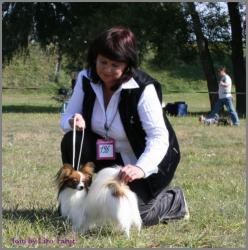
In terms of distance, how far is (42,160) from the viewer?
7.39 metres

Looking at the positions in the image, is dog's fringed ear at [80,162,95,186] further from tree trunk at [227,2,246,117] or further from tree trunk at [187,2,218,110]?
tree trunk at [227,2,246,117]

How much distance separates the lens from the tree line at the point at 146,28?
19.8 m

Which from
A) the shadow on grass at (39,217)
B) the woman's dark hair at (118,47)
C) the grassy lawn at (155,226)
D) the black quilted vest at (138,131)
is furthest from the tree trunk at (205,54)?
the woman's dark hair at (118,47)

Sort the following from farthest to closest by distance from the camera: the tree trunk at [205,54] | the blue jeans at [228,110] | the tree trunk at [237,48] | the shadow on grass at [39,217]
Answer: the tree trunk at [205,54], the tree trunk at [237,48], the blue jeans at [228,110], the shadow on grass at [39,217]

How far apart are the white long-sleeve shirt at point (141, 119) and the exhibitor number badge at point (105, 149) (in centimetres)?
7

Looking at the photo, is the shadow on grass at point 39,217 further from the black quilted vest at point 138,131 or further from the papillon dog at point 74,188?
the black quilted vest at point 138,131

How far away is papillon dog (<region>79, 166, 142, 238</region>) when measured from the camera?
3.50m

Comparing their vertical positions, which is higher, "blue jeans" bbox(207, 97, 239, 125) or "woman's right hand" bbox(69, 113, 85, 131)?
"woman's right hand" bbox(69, 113, 85, 131)

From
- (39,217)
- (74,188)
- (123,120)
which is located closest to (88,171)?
(74,188)

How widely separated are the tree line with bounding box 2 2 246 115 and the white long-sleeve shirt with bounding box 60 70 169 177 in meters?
15.2

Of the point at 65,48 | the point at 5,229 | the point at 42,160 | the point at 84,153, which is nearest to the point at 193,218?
the point at 84,153

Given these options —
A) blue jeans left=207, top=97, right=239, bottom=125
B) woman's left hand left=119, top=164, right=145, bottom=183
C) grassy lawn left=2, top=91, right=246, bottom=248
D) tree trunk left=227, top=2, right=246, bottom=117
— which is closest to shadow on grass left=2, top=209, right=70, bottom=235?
grassy lawn left=2, top=91, right=246, bottom=248

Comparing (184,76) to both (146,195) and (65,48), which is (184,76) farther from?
(146,195)

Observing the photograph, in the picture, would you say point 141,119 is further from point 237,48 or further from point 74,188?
point 237,48
